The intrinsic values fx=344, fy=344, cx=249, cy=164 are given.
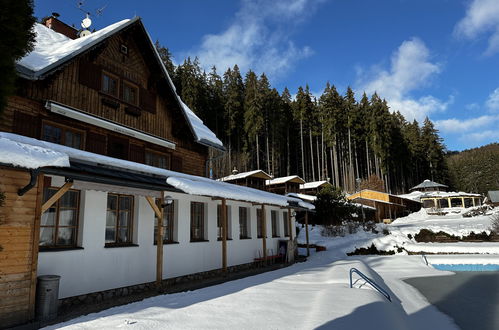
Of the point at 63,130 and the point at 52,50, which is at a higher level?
the point at 52,50

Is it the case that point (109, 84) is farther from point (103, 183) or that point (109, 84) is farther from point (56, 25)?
point (103, 183)

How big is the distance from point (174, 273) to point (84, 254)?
9.88 feet

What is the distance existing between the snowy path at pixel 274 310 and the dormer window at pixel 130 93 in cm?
700

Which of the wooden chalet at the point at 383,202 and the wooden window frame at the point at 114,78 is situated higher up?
the wooden window frame at the point at 114,78

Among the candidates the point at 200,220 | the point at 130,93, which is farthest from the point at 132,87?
the point at 200,220

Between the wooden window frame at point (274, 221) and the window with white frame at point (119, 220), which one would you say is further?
the wooden window frame at point (274, 221)

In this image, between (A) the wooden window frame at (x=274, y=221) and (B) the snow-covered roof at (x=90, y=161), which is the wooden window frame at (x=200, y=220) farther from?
(A) the wooden window frame at (x=274, y=221)

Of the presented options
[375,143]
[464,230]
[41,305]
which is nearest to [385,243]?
[464,230]

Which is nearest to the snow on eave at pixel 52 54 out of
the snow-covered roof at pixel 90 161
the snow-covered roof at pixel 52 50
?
the snow-covered roof at pixel 52 50

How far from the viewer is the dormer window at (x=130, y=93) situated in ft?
38.7

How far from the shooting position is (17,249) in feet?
18.7

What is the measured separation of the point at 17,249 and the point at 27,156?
5.27 feet

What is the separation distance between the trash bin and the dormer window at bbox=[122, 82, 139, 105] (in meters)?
7.13

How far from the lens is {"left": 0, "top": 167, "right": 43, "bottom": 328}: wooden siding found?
5441 millimetres
